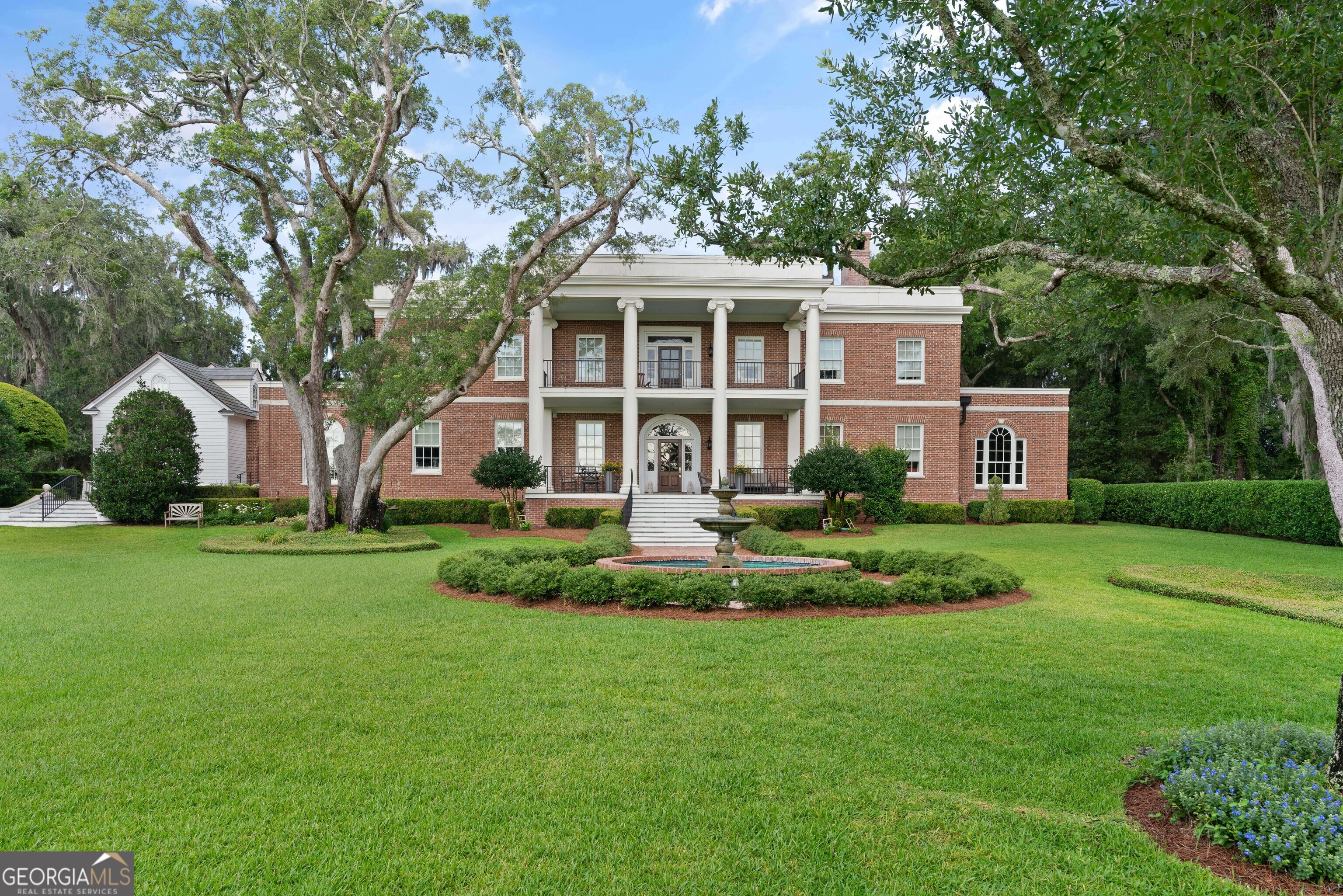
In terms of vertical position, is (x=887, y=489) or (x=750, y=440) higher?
(x=750, y=440)

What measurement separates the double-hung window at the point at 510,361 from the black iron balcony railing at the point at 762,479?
7.88 metres

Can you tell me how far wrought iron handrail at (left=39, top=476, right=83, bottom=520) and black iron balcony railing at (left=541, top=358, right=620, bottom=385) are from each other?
51.6 feet

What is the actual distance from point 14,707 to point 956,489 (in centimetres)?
2396

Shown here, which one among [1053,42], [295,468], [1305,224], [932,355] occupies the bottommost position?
[295,468]

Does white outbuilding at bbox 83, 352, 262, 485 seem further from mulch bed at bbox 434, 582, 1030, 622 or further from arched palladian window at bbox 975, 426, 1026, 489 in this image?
arched palladian window at bbox 975, 426, 1026, 489

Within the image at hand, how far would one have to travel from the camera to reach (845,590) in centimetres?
898

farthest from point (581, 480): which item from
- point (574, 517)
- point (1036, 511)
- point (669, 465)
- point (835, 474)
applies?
point (1036, 511)

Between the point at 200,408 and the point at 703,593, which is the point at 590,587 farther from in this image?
the point at 200,408

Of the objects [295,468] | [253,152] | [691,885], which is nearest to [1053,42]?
[691,885]

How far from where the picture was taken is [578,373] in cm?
2445

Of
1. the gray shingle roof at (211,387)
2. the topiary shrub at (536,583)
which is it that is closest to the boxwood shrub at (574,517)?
the topiary shrub at (536,583)

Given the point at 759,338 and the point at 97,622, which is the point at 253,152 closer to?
the point at 97,622

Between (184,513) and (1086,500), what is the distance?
28.4 m

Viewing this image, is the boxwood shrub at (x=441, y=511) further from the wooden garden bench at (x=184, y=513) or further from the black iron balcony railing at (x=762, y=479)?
the black iron balcony railing at (x=762, y=479)
